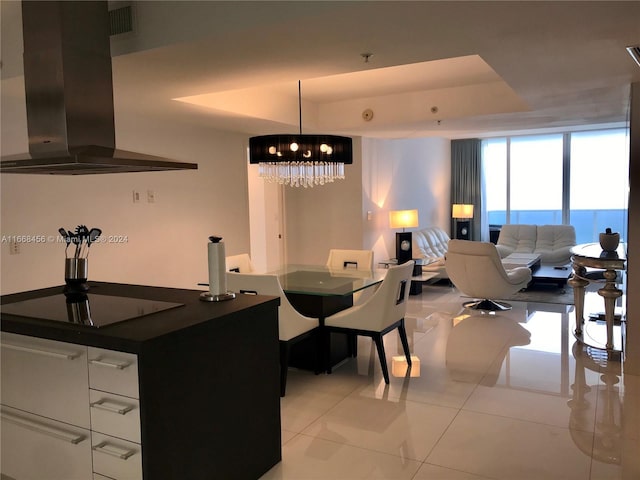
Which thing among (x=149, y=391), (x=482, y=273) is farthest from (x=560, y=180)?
(x=149, y=391)

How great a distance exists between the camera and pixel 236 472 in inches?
98.9

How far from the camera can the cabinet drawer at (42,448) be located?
7.48 feet

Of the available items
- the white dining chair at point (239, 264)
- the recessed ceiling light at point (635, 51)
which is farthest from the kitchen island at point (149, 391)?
the recessed ceiling light at point (635, 51)

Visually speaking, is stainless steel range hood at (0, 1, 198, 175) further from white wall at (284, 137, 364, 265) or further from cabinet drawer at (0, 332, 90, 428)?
white wall at (284, 137, 364, 265)

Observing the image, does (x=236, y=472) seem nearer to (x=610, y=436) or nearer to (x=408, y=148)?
(x=610, y=436)

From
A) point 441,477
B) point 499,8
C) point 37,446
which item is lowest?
point 441,477

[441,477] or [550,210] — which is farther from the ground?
[550,210]

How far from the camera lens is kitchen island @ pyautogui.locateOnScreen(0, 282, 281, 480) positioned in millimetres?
2074

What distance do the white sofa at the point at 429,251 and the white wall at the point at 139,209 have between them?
281cm

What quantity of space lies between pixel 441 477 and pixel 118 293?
6.86 ft

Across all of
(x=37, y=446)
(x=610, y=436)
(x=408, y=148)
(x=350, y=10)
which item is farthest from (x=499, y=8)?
(x=408, y=148)

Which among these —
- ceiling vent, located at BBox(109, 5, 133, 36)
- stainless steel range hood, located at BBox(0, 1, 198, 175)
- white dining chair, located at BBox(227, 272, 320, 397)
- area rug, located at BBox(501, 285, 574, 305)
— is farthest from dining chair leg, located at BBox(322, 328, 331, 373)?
area rug, located at BBox(501, 285, 574, 305)

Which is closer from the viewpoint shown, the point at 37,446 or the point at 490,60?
the point at 37,446

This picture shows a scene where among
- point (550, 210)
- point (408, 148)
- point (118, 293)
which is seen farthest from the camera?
point (550, 210)
